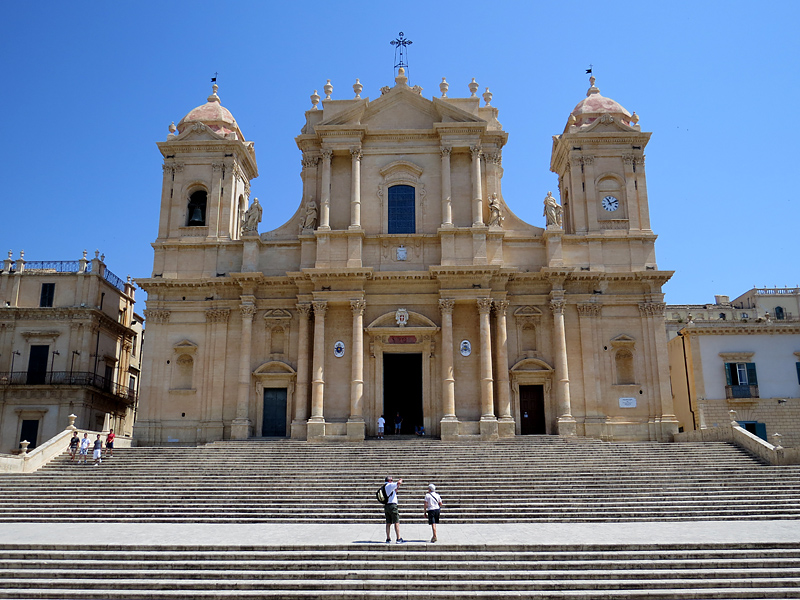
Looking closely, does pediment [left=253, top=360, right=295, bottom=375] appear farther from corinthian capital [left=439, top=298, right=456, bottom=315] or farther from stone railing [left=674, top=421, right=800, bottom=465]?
stone railing [left=674, top=421, right=800, bottom=465]

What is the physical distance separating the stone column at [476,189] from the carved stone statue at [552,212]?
308 centimetres

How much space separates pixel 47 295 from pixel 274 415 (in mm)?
15846

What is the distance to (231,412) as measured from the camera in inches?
1232

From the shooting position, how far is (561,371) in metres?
30.5

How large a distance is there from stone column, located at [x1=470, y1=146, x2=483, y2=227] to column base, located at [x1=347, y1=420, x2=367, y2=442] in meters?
10.0

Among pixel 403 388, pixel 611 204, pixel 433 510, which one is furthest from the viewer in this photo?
pixel 611 204

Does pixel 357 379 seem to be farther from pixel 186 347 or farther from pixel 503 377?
pixel 186 347

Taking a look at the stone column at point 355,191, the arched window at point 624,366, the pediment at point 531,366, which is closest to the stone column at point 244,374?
the stone column at point 355,191

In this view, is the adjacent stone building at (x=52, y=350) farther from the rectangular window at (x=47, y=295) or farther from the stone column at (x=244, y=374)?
the stone column at (x=244, y=374)

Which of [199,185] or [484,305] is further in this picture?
[199,185]

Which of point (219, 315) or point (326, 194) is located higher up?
point (326, 194)

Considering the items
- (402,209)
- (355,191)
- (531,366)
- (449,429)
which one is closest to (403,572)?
(449,429)

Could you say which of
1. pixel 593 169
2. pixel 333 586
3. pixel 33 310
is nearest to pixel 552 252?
pixel 593 169

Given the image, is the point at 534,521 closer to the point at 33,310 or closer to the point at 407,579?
the point at 407,579
